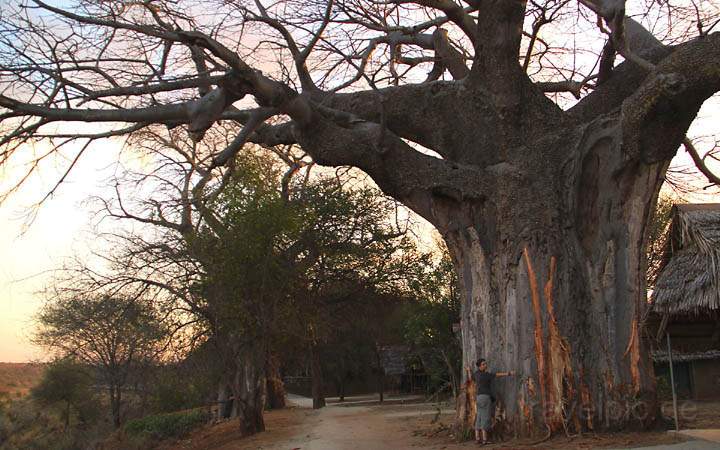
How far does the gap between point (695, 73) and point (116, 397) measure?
25106 mm

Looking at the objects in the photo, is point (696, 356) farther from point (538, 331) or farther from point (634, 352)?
point (538, 331)

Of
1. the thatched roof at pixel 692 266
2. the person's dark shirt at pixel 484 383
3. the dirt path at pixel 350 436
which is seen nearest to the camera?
the person's dark shirt at pixel 484 383

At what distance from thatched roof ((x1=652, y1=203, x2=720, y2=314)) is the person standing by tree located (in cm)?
368

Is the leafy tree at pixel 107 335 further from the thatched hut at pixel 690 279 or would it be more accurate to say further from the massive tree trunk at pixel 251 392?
the thatched hut at pixel 690 279

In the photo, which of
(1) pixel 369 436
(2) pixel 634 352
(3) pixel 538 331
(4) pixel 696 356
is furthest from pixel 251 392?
(4) pixel 696 356

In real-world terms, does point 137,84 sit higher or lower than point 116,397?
higher

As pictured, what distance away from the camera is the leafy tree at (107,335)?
19.2 m

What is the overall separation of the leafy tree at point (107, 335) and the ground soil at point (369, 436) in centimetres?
350

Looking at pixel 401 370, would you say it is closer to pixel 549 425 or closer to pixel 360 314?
pixel 360 314

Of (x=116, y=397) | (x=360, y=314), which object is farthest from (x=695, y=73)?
(x=116, y=397)

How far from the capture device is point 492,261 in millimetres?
11156

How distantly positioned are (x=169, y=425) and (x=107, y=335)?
381 cm

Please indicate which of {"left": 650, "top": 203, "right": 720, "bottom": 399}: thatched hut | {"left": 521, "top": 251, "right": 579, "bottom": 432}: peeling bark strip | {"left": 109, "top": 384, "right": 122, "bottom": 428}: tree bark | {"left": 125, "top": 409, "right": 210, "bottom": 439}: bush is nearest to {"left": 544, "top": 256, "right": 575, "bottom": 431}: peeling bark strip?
{"left": 521, "top": 251, "right": 579, "bottom": 432}: peeling bark strip


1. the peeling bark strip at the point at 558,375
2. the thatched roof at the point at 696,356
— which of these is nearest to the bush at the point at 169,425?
the thatched roof at the point at 696,356
